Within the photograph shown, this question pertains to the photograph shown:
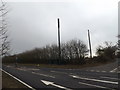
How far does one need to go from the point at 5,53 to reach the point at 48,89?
150 inches

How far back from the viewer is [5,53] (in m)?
10.6

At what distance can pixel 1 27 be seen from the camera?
991 cm

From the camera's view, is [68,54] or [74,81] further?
[68,54]

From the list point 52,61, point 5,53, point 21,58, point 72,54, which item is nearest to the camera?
point 5,53

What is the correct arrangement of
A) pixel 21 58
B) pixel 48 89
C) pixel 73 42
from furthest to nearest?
pixel 21 58, pixel 73 42, pixel 48 89

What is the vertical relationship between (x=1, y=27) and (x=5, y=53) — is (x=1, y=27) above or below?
Answer: above

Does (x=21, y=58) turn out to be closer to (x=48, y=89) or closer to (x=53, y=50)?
(x=53, y=50)

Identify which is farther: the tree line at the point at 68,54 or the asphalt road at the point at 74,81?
the tree line at the point at 68,54

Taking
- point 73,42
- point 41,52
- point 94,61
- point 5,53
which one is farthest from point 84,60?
point 5,53

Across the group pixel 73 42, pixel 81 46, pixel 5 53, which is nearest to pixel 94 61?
pixel 81 46

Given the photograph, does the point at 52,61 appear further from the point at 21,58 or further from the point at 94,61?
the point at 21,58

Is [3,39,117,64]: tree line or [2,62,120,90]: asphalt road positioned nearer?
[2,62,120,90]: asphalt road

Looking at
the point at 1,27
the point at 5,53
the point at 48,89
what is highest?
the point at 1,27

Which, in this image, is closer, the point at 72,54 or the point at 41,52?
the point at 72,54
